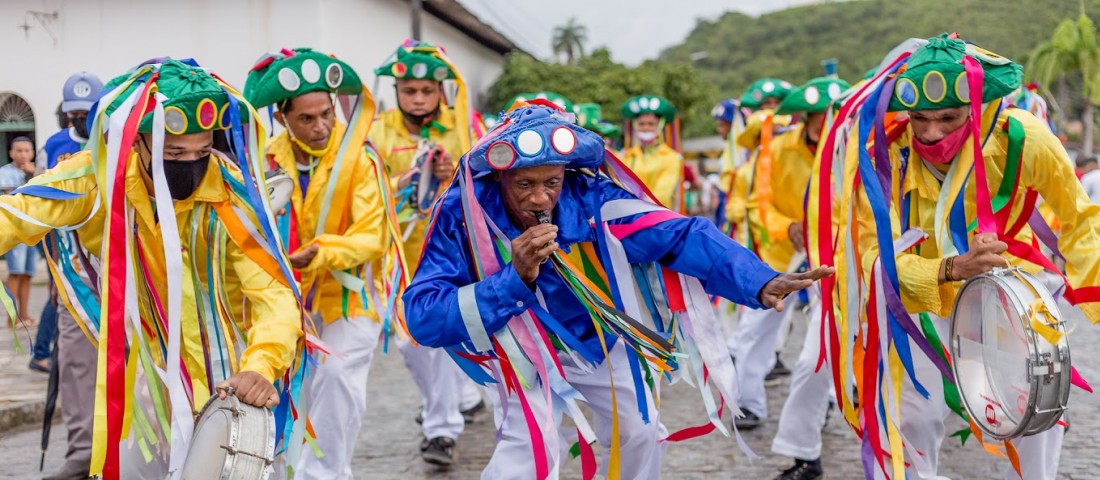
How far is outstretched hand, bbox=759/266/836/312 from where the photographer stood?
3.03m

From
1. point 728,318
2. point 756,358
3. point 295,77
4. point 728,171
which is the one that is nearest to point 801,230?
point 756,358

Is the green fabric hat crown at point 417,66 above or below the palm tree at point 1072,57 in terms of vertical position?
below

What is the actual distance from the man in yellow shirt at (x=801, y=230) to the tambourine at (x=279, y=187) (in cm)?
248

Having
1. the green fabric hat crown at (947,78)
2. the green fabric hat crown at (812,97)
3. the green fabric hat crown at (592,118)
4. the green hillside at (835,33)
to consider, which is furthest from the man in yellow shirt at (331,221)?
the green hillside at (835,33)

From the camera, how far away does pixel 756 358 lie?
6.88m

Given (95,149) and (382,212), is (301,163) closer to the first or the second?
(382,212)

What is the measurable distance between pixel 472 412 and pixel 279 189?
317 centimetres

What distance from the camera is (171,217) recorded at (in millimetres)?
3576

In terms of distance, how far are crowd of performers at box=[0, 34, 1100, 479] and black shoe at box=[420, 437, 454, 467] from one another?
1.09 m

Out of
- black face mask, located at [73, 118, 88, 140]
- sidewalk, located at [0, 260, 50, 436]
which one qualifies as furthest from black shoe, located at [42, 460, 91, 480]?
black face mask, located at [73, 118, 88, 140]

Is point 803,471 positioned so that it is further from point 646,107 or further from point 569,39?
point 569,39

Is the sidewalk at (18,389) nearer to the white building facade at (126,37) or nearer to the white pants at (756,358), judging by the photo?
the white pants at (756,358)

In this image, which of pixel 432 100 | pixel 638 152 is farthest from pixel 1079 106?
pixel 432 100

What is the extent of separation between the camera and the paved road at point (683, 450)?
18.5ft
